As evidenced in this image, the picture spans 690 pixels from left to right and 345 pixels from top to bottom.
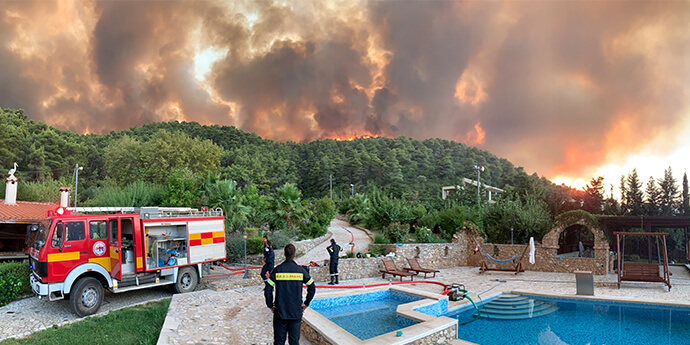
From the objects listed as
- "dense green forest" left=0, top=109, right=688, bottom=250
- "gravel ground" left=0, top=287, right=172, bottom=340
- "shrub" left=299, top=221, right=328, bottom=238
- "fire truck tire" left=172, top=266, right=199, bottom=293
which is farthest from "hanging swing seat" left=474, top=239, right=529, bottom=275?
"gravel ground" left=0, top=287, right=172, bottom=340

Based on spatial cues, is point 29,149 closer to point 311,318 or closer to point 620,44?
point 311,318

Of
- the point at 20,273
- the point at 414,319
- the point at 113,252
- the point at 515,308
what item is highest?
the point at 113,252

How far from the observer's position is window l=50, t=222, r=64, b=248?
8.36 meters

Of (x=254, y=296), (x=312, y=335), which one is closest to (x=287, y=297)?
(x=312, y=335)

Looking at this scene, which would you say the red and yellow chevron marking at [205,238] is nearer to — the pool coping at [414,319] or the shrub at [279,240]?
the pool coping at [414,319]

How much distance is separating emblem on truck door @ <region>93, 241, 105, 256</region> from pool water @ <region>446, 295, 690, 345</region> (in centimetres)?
902

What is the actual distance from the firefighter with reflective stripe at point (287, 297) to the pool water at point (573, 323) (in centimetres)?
480

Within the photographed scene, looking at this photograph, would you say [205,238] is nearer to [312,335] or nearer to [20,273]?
[20,273]

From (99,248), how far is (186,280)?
9.20 feet

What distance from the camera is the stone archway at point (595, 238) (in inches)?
594

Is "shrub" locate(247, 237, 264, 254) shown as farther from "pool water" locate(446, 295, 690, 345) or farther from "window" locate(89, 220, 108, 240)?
"pool water" locate(446, 295, 690, 345)

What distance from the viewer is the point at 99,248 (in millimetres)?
9102

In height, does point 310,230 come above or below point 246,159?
below

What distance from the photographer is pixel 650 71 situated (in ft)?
63.6
